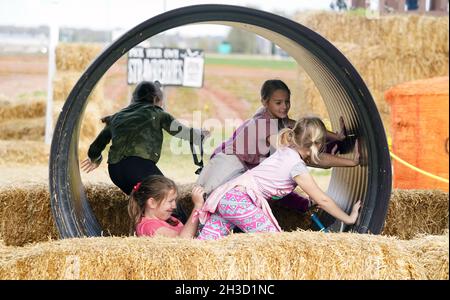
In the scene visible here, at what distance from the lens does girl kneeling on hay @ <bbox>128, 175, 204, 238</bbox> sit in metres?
6.95

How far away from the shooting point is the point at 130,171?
26.1 ft

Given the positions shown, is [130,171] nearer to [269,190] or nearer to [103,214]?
[103,214]

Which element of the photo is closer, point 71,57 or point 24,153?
point 24,153

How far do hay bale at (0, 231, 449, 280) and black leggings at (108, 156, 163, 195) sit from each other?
2138 mm

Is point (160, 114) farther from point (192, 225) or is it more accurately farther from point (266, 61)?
point (266, 61)

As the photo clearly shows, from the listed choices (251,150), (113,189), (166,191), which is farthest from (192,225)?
(113,189)

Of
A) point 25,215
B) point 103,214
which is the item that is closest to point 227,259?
point 25,215

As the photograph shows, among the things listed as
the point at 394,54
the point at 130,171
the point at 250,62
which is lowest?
the point at 130,171

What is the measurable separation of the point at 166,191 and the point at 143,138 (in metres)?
1.14

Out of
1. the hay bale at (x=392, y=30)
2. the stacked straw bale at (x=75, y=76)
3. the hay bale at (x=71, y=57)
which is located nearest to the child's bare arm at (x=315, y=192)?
the stacked straw bale at (x=75, y=76)

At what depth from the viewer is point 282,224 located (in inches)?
328

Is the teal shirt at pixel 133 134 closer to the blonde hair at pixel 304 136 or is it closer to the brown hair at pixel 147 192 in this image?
the brown hair at pixel 147 192

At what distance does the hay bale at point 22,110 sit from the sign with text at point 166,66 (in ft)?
7.24
